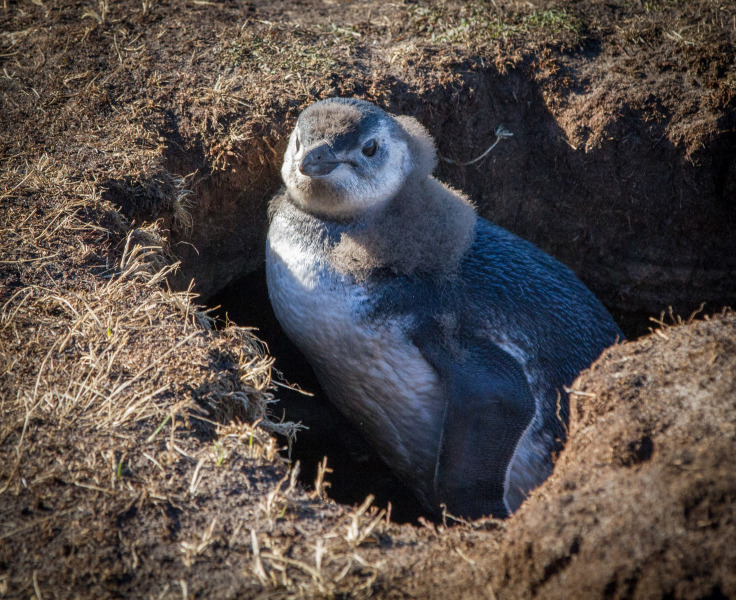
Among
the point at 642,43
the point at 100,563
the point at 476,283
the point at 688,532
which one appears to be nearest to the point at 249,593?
the point at 100,563

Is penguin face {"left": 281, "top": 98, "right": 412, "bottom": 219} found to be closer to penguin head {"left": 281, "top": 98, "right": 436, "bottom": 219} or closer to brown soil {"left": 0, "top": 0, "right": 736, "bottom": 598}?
penguin head {"left": 281, "top": 98, "right": 436, "bottom": 219}

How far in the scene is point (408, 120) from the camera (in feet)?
12.8

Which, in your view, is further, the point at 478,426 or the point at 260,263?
the point at 260,263

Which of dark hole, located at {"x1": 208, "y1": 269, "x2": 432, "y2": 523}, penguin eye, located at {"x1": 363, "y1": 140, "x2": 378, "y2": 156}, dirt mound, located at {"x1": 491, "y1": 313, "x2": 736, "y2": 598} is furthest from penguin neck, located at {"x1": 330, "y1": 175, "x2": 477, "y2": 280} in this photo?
dirt mound, located at {"x1": 491, "y1": 313, "x2": 736, "y2": 598}

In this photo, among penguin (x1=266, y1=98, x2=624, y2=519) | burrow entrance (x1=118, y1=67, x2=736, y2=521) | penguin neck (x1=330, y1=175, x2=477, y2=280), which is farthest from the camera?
burrow entrance (x1=118, y1=67, x2=736, y2=521)

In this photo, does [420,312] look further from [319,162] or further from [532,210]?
[532,210]

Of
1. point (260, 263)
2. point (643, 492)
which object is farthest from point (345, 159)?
point (643, 492)

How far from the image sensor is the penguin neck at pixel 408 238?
342 cm

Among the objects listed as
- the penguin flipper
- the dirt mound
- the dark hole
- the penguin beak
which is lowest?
the dark hole

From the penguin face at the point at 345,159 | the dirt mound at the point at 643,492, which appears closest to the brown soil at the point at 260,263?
the dirt mound at the point at 643,492

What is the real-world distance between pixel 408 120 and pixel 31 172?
238cm

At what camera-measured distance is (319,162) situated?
3.27 m

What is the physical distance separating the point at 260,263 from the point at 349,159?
1889 millimetres

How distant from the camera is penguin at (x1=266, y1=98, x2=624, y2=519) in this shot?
3.30 meters
